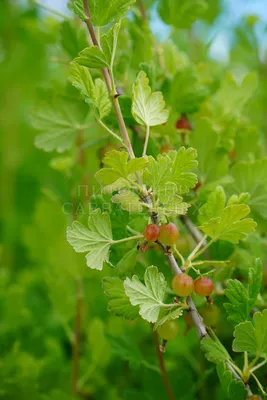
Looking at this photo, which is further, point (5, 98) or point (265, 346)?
point (5, 98)

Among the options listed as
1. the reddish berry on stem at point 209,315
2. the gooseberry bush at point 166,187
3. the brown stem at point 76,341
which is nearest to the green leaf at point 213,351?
the gooseberry bush at point 166,187

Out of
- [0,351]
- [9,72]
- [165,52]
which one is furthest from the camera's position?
[9,72]

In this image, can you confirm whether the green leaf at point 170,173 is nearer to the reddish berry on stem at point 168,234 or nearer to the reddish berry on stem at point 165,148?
the reddish berry on stem at point 168,234

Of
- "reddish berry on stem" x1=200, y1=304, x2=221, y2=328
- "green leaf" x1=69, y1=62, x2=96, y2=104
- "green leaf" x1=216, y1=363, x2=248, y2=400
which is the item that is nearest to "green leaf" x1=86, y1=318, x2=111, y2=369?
"reddish berry on stem" x1=200, y1=304, x2=221, y2=328

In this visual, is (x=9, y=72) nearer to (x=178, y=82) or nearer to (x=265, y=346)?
(x=178, y=82)

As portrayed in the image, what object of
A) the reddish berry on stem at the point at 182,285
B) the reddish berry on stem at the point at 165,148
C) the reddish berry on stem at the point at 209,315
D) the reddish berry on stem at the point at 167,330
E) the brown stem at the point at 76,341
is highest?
the reddish berry on stem at the point at 165,148

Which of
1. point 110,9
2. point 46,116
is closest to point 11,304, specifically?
point 46,116

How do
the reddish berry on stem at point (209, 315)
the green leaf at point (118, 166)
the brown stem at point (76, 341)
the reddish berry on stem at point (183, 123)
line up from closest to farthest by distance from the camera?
the green leaf at point (118, 166), the reddish berry on stem at point (209, 315), the reddish berry on stem at point (183, 123), the brown stem at point (76, 341)

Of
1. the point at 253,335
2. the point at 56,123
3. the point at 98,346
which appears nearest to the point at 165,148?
the point at 56,123
